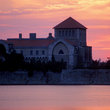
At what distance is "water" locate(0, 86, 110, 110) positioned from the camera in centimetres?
6981

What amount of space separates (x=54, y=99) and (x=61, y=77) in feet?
62.5

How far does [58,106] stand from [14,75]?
26.4 m

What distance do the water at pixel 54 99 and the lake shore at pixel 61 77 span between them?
Answer: 630 cm

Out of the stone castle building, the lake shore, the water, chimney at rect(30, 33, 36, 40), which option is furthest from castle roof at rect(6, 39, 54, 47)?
the water

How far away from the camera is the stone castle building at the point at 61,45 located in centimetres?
10369

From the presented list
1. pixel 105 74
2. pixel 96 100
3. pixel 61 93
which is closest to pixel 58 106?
pixel 96 100

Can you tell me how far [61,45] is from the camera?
104 meters

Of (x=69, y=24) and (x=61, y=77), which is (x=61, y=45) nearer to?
(x=69, y=24)

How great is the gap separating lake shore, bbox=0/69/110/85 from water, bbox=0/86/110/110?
248 inches

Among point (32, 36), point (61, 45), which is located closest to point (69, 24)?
point (32, 36)

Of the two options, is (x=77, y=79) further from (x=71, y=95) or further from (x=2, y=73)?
(x=71, y=95)

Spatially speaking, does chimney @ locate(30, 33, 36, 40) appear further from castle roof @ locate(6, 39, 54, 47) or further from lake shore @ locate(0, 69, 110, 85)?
lake shore @ locate(0, 69, 110, 85)

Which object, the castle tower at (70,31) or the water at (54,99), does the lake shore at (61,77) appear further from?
the castle tower at (70,31)

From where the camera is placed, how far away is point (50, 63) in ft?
323
